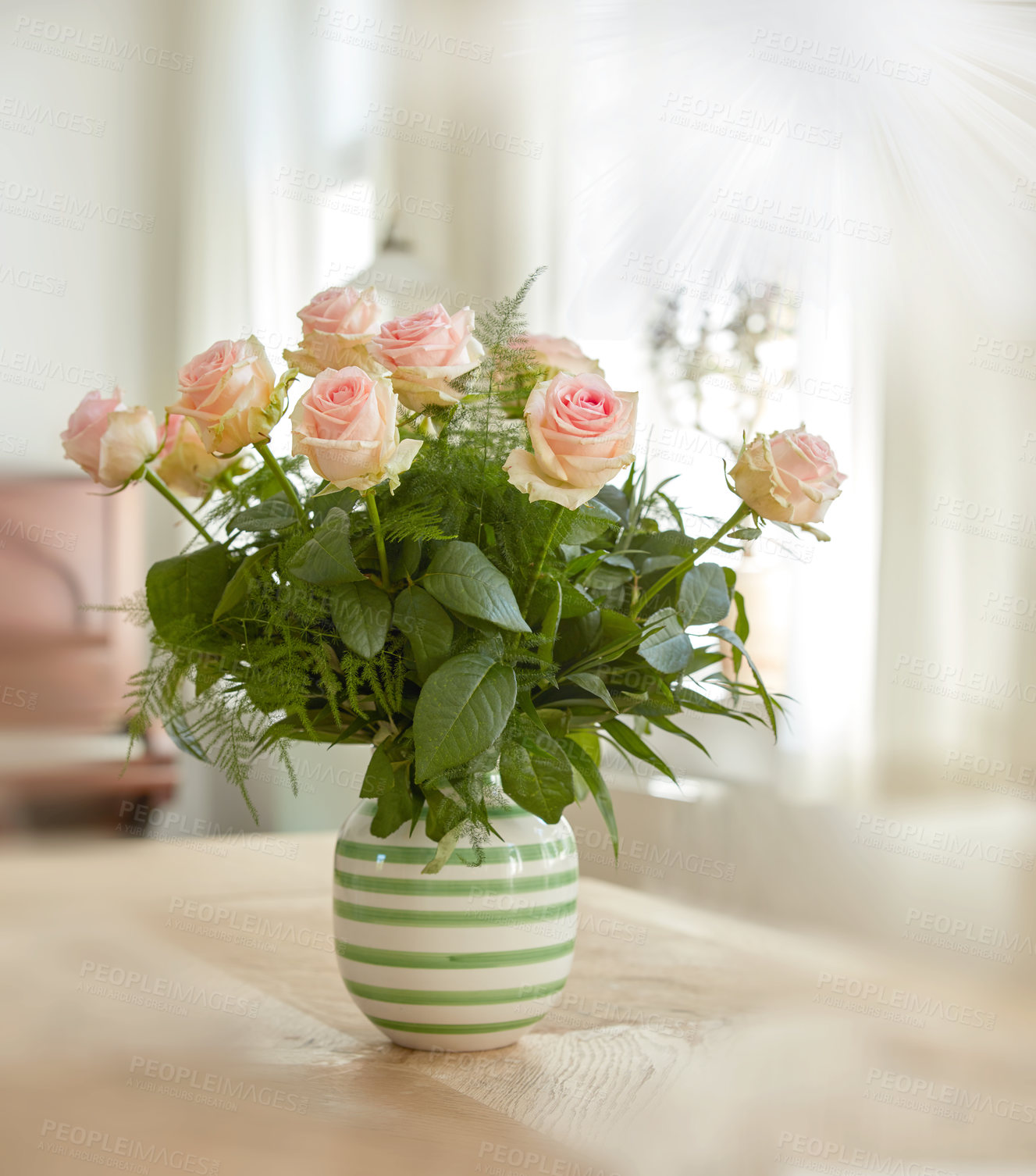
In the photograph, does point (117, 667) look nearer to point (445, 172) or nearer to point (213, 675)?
point (445, 172)

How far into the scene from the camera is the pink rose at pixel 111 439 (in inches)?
35.2

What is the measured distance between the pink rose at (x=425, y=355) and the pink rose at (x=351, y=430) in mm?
51

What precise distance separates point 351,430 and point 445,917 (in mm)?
364

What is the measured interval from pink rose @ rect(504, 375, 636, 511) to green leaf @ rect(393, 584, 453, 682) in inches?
4.3

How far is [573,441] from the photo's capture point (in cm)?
76

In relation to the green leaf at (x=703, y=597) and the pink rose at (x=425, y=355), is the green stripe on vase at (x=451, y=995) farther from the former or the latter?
the pink rose at (x=425, y=355)

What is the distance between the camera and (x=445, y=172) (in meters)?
2.64

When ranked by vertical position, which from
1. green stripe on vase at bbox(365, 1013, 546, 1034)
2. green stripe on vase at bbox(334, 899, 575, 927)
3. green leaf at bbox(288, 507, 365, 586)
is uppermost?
green leaf at bbox(288, 507, 365, 586)

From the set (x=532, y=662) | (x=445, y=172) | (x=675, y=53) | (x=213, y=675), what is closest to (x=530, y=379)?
(x=532, y=662)

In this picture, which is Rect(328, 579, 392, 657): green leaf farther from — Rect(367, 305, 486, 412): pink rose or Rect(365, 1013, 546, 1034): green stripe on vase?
Rect(365, 1013, 546, 1034): green stripe on vase

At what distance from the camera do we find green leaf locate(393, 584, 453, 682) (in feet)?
2.68

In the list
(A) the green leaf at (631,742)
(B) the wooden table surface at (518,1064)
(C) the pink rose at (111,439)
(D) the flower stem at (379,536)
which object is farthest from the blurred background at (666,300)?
(C) the pink rose at (111,439)

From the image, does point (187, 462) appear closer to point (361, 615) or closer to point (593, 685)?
point (361, 615)

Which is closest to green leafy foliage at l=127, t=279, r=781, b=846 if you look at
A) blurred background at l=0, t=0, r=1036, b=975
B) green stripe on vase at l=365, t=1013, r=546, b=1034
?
green stripe on vase at l=365, t=1013, r=546, b=1034
